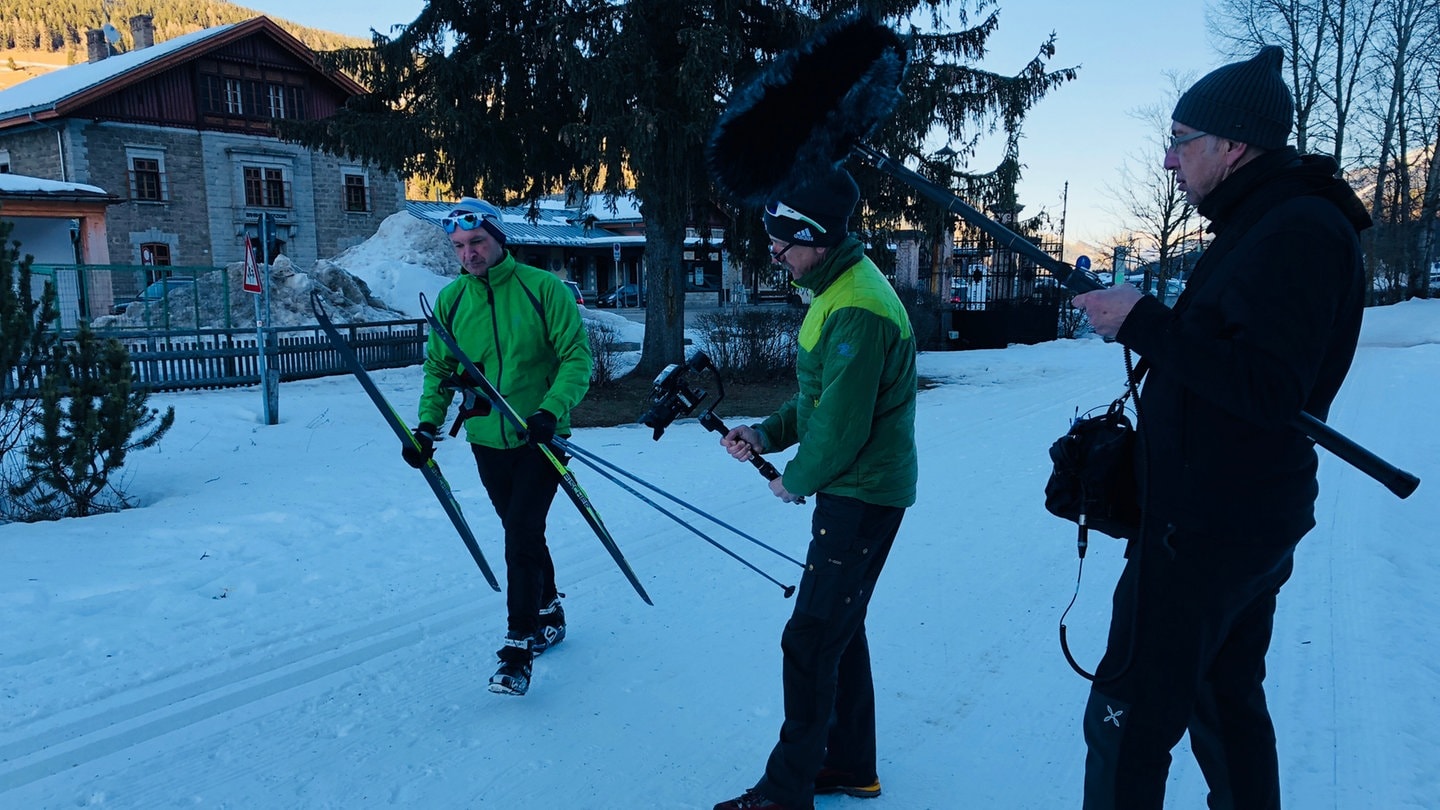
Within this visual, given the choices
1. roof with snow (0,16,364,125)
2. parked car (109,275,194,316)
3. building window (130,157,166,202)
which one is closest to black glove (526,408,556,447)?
parked car (109,275,194,316)

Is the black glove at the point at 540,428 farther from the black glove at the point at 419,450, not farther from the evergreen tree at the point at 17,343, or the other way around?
the evergreen tree at the point at 17,343

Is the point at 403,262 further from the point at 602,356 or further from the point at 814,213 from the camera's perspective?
the point at 814,213

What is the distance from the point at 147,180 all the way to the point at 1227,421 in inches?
1430

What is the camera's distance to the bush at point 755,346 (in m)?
14.1

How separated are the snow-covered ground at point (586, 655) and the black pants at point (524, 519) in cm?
34

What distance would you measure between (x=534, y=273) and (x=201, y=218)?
33598 mm

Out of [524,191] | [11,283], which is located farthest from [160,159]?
[11,283]

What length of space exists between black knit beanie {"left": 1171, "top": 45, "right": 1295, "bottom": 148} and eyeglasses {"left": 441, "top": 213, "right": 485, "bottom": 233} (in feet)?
8.97

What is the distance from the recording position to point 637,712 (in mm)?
3584

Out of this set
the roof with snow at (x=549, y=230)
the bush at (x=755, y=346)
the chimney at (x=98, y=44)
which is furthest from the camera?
the roof with snow at (x=549, y=230)

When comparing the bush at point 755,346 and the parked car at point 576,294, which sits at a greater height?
the parked car at point 576,294

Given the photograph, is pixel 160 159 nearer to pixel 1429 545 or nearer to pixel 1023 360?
pixel 1023 360

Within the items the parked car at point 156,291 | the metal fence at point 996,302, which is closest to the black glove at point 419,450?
the metal fence at point 996,302

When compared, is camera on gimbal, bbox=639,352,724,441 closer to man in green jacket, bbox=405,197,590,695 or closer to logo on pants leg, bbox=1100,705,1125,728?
man in green jacket, bbox=405,197,590,695
